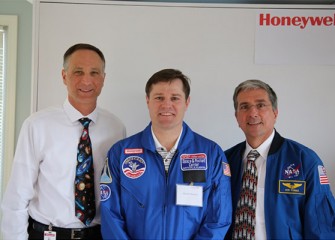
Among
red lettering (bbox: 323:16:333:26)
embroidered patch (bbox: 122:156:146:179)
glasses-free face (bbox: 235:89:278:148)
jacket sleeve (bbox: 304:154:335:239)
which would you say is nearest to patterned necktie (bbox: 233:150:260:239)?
glasses-free face (bbox: 235:89:278:148)

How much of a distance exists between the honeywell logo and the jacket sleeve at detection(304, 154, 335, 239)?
4.47 ft

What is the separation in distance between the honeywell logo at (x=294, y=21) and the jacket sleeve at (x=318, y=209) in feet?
4.47

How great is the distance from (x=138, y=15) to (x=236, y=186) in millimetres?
1586

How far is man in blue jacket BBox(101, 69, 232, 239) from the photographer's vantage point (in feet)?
5.18

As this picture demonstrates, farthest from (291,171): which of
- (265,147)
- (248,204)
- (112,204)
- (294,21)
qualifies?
(294,21)

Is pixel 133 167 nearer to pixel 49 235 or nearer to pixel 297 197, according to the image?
pixel 49 235

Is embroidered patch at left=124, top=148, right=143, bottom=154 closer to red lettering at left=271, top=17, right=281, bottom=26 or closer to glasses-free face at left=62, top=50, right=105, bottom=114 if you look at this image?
glasses-free face at left=62, top=50, right=105, bottom=114

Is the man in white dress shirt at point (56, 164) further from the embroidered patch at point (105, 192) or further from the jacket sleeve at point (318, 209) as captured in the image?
the jacket sleeve at point (318, 209)

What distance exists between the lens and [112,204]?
5.45 feet

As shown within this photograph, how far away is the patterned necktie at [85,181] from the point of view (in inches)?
69.6

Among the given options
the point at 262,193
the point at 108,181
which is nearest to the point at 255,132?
the point at 262,193

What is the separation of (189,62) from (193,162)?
3.63 feet

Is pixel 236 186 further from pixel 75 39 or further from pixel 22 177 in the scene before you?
pixel 75 39

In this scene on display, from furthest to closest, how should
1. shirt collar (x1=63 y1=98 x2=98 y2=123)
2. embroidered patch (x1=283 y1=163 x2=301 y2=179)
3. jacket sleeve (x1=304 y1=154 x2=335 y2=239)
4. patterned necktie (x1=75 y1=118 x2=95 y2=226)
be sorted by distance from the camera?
1. shirt collar (x1=63 y1=98 x2=98 y2=123)
2. patterned necktie (x1=75 y1=118 x2=95 y2=226)
3. embroidered patch (x1=283 y1=163 x2=301 y2=179)
4. jacket sleeve (x1=304 y1=154 x2=335 y2=239)
